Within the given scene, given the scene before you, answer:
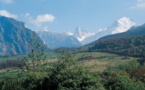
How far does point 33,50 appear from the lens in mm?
160250

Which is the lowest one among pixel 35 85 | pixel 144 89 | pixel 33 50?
pixel 144 89

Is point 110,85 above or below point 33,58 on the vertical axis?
below

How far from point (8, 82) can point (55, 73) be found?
3674 centimetres

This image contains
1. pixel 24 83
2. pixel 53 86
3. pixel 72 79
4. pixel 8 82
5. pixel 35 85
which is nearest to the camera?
pixel 72 79

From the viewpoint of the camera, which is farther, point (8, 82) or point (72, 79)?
point (8, 82)

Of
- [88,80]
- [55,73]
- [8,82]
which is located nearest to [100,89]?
[88,80]

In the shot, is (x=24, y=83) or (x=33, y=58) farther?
(x=33, y=58)

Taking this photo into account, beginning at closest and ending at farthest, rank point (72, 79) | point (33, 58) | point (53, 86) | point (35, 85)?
point (72, 79) < point (53, 86) < point (35, 85) < point (33, 58)

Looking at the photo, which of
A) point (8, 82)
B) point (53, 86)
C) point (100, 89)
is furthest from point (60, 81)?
point (8, 82)

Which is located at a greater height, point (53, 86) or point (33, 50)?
point (33, 50)

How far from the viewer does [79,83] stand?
65438mm

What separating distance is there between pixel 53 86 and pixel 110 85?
65.0 ft

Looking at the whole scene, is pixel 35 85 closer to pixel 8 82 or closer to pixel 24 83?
pixel 24 83

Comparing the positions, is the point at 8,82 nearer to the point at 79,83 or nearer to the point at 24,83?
the point at 24,83
